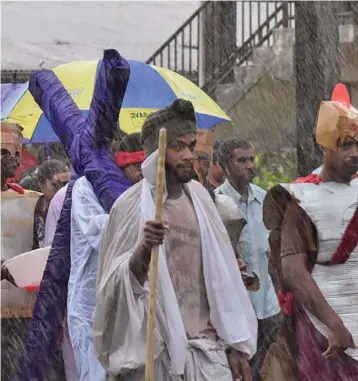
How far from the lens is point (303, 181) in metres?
6.32

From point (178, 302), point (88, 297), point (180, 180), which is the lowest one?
point (88, 297)

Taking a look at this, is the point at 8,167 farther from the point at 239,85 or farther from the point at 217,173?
the point at 239,85

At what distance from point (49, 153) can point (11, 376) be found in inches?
242

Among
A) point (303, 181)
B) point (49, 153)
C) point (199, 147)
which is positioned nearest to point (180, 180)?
point (303, 181)

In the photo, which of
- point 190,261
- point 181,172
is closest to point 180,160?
point 181,172

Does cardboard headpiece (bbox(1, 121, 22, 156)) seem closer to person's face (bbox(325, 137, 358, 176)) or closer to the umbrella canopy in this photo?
the umbrella canopy

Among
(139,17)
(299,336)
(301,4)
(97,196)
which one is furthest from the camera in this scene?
(139,17)

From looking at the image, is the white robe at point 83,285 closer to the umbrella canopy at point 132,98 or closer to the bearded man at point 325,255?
the bearded man at point 325,255

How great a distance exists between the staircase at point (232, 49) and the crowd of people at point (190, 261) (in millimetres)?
12526

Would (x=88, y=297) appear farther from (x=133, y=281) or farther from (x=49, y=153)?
(x=49, y=153)

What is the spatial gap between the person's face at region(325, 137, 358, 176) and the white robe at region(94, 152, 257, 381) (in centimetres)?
72

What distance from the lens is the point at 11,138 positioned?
8562 mm

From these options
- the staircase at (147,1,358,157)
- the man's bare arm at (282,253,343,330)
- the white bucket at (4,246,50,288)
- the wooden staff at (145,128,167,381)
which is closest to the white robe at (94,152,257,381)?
the wooden staff at (145,128,167,381)

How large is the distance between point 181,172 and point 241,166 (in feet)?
12.1
